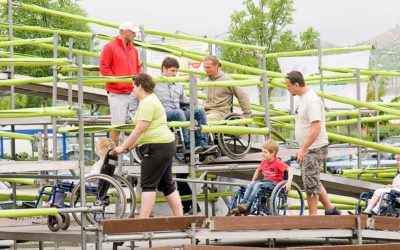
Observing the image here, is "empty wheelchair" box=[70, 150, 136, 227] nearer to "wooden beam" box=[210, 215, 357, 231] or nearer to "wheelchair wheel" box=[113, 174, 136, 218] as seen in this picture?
"wheelchair wheel" box=[113, 174, 136, 218]

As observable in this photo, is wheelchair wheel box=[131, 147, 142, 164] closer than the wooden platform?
No

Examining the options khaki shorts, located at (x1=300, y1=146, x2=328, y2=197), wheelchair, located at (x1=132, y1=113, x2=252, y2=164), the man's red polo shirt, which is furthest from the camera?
the man's red polo shirt

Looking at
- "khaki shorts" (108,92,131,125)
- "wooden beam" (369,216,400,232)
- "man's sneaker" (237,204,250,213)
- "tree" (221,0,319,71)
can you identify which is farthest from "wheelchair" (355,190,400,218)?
"tree" (221,0,319,71)

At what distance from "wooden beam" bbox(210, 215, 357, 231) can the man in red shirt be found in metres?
2.41

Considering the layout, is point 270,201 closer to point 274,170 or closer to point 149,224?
point 274,170

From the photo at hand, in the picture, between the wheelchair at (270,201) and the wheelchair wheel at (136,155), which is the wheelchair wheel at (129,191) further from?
the wheelchair at (270,201)

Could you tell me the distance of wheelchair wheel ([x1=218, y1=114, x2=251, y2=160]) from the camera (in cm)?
1548

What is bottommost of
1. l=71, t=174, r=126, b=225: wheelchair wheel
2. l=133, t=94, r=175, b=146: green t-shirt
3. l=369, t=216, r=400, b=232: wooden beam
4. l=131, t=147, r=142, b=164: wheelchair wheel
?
l=369, t=216, r=400, b=232: wooden beam

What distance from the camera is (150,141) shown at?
13352 mm

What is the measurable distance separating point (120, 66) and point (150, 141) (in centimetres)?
217

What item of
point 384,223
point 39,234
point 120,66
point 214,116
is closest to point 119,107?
point 120,66

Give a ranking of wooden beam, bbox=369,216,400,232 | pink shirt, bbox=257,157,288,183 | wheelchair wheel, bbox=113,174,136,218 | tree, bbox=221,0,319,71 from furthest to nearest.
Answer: tree, bbox=221,0,319,71
pink shirt, bbox=257,157,288,183
wooden beam, bbox=369,216,400,232
wheelchair wheel, bbox=113,174,136,218

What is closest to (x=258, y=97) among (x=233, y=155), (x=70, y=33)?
(x=70, y=33)

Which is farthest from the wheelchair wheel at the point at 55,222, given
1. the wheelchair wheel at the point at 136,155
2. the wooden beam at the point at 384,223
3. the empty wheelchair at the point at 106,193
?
the wooden beam at the point at 384,223
